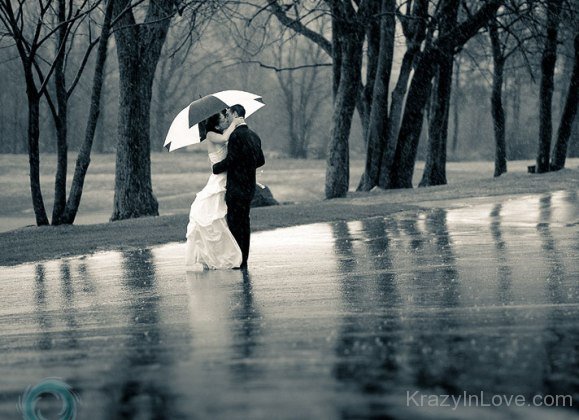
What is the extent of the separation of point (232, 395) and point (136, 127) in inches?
826

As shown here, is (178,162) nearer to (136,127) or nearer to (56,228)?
(136,127)

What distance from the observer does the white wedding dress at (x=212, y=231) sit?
44.2 feet

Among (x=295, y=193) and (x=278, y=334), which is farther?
(x=295, y=193)

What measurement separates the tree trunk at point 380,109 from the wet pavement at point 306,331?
57.7ft

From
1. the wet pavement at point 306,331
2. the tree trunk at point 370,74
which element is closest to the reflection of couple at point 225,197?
the wet pavement at point 306,331

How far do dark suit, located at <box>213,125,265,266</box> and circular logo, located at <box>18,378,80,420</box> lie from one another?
622 cm

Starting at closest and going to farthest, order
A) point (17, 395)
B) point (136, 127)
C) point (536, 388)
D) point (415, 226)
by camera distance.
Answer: point (536, 388)
point (17, 395)
point (415, 226)
point (136, 127)

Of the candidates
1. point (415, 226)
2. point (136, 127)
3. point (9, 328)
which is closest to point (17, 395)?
point (9, 328)

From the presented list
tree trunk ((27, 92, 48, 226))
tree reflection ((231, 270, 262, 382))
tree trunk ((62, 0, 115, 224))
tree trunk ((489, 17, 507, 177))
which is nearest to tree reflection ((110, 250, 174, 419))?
tree reflection ((231, 270, 262, 382))

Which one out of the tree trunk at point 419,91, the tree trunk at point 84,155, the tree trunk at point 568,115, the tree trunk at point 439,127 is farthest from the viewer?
the tree trunk at point 568,115

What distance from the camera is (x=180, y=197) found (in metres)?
44.1

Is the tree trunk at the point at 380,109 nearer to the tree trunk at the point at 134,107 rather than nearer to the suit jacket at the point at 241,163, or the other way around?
the tree trunk at the point at 134,107

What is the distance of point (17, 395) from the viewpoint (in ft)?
22.1

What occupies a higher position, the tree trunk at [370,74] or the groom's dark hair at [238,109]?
the tree trunk at [370,74]
